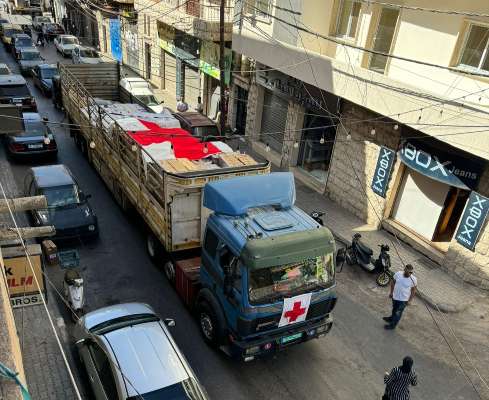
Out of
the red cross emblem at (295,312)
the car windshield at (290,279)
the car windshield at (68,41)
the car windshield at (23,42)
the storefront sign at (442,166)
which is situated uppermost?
the storefront sign at (442,166)

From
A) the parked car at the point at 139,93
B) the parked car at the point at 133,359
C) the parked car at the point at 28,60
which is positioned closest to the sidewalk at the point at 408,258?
the parked car at the point at 133,359

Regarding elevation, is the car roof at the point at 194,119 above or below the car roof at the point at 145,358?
below

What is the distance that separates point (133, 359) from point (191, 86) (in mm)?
21170

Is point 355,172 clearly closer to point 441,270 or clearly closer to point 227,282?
point 441,270

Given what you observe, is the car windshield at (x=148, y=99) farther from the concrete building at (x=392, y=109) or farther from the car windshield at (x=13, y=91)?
the car windshield at (x=13, y=91)

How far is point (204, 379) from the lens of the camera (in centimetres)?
841

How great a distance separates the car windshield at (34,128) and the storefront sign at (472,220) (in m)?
14.6

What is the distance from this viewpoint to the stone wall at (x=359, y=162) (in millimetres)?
13805

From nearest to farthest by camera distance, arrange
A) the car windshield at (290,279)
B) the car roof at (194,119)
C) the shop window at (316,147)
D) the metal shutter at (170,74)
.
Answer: the car windshield at (290,279) < the shop window at (316,147) < the car roof at (194,119) < the metal shutter at (170,74)

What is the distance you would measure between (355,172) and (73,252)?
918cm

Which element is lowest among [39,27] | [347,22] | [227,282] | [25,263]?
[39,27]

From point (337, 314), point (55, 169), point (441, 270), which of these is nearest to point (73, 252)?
point (55, 169)

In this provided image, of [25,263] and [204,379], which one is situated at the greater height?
[25,263]

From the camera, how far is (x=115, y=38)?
36.7 meters
